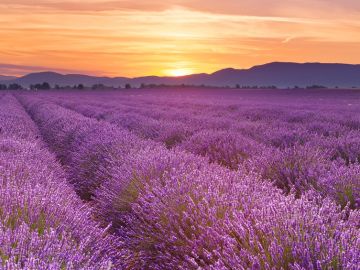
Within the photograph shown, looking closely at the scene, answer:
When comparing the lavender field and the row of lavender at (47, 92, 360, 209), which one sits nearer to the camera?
the lavender field

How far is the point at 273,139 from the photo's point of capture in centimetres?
806

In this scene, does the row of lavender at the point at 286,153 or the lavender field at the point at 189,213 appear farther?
the row of lavender at the point at 286,153

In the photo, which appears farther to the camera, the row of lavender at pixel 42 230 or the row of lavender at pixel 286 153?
the row of lavender at pixel 286 153

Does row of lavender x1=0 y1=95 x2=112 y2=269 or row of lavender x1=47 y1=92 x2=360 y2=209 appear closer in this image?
row of lavender x1=0 y1=95 x2=112 y2=269

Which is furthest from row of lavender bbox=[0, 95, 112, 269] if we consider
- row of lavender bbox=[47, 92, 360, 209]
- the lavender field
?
row of lavender bbox=[47, 92, 360, 209]

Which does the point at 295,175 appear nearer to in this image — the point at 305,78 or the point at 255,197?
the point at 255,197

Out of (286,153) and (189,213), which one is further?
(286,153)

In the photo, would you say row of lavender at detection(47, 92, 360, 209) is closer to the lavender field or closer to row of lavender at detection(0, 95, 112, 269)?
the lavender field

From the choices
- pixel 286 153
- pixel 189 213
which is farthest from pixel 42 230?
pixel 286 153

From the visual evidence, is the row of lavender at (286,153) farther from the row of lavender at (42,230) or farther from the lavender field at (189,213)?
the row of lavender at (42,230)

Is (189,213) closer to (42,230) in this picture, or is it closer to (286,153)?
(42,230)

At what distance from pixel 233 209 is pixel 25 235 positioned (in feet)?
4.22

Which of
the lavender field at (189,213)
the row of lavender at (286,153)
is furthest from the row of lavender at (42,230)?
the row of lavender at (286,153)

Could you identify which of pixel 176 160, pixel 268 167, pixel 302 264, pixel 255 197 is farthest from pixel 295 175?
pixel 302 264
